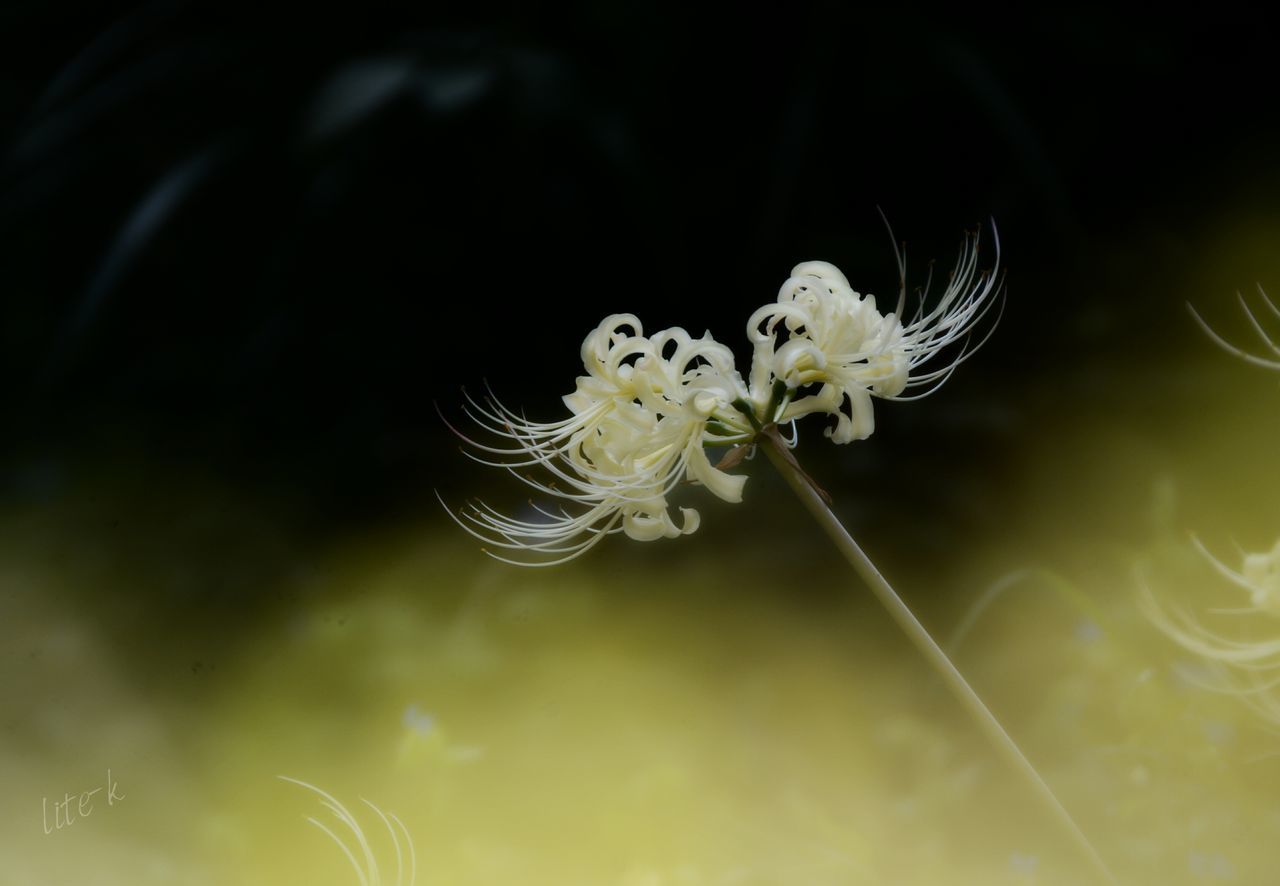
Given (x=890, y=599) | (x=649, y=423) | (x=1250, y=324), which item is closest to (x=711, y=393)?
(x=649, y=423)

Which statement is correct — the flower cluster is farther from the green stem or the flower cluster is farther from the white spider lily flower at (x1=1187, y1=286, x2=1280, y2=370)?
the white spider lily flower at (x1=1187, y1=286, x2=1280, y2=370)

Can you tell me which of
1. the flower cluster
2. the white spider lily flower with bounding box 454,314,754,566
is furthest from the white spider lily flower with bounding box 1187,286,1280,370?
the white spider lily flower with bounding box 454,314,754,566

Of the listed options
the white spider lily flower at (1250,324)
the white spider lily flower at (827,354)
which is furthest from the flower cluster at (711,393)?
the white spider lily flower at (1250,324)

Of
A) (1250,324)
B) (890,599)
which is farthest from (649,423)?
(1250,324)

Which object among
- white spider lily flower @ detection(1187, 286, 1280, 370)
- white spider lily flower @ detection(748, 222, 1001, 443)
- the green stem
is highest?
white spider lily flower @ detection(1187, 286, 1280, 370)

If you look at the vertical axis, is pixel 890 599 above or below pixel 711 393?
below

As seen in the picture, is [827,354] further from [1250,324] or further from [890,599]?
[1250,324]

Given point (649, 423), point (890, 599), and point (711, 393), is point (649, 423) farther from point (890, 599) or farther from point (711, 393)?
point (890, 599)

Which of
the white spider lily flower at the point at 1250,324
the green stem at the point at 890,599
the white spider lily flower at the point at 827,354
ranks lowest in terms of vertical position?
the green stem at the point at 890,599

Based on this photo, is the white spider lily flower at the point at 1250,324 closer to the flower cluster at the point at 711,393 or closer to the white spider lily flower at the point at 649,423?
the flower cluster at the point at 711,393

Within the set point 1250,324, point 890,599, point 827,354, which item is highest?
point 1250,324

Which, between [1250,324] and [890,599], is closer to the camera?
[890,599]

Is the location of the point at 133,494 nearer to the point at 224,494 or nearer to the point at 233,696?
the point at 224,494
